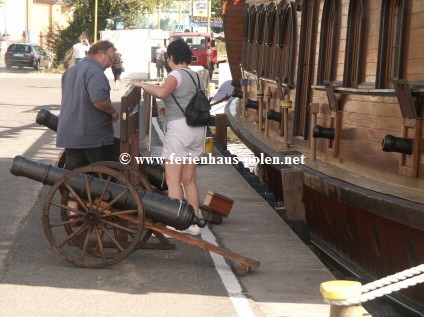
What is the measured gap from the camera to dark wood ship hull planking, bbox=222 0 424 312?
8.05 m

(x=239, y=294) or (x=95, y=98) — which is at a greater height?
(x=95, y=98)

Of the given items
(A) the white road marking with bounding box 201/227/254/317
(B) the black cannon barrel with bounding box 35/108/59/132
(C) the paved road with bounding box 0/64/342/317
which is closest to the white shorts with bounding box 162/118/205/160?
(C) the paved road with bounding box 0/64/342/317

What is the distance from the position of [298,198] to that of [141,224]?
2.72 m

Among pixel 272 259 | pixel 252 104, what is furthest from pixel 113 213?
pixel 252 104

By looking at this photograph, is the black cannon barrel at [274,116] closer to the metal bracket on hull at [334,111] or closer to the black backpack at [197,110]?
the metal bracket on hull at [334,111]

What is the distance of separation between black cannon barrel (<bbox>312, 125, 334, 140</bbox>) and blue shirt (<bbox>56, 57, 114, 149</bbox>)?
1.99 meters

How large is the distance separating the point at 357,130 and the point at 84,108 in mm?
2439

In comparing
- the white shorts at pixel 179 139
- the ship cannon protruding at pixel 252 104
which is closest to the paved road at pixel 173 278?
the white shorts at pixel 179 139

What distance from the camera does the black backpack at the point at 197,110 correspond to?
9555 millimetres

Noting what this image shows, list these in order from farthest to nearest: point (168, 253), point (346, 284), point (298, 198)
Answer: point (298, 198), point (168, 253), point (346, 284)

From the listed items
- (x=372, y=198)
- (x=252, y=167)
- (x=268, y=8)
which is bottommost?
(x=252, y=167)

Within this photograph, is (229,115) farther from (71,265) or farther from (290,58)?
(71,265)

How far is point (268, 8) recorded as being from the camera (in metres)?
16.1

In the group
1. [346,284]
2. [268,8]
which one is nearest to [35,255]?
[346,284]
